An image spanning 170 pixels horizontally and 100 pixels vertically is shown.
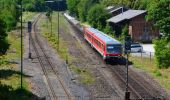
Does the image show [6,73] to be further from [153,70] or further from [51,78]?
[153,70]

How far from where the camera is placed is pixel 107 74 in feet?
146

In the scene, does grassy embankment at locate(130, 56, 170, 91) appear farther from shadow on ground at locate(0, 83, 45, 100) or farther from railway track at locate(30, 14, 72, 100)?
shadow on ground at locate(0, 83, 45, 100)

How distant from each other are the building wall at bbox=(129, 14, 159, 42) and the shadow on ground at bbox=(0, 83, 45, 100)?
1707 inches

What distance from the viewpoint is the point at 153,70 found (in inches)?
1821

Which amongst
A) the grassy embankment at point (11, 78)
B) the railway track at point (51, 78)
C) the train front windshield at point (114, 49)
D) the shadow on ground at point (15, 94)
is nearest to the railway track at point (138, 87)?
the train front windshield at point (114, 49)

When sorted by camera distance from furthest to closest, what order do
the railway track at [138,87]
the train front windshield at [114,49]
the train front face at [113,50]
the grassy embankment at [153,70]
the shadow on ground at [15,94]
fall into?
the train front windshield at [114,49], the train front face at [113,50], the grassy embankment at [153,70], the railway track at [138,87], the shadow on ground at [15,94]

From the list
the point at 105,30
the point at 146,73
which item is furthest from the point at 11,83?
the point at 105,30

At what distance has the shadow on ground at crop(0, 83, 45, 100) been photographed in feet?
105

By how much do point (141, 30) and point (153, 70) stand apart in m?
30.7

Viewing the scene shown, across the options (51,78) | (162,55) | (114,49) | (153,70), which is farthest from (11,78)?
(162,55)

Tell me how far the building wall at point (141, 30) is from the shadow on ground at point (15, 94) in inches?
1707

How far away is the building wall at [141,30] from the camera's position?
2995 inches

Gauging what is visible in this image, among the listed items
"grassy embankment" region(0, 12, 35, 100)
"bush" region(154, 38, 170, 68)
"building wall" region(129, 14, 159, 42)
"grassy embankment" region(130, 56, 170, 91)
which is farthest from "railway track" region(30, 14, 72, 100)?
"building wall" region(129, 14, 159, 42)

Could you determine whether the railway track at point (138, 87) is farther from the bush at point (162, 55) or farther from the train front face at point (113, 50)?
the bush at point (162, 55)
